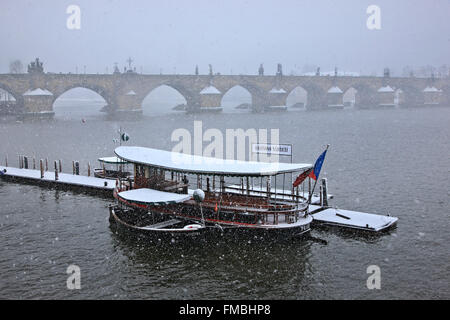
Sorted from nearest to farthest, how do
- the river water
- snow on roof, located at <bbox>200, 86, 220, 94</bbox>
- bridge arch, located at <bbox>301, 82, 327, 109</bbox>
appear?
the river water < snow on roof, located at <bbox>200, 86, 220, 94</bbox> < bridge arch, located at <bbox>301, 82, 327, 109</bbox>

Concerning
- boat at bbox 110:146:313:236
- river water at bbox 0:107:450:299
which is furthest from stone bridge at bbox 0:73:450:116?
boat at bbox 110:146:313:236

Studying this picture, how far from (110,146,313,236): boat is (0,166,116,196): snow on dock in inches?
329

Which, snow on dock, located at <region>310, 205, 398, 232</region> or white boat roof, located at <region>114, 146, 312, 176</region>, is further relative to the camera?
snow on dock, located at <region>310, 205, 398, 232</region>

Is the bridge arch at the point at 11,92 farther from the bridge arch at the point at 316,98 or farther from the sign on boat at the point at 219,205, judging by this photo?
the bridge arch at the point at 316,98

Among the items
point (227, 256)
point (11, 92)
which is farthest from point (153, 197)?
point (11, 92)

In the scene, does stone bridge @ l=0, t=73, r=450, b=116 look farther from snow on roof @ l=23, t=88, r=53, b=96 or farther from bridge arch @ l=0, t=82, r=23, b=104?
snow on roof @ l=23, t=88, r=53, b=96

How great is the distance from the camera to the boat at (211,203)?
23.3 m

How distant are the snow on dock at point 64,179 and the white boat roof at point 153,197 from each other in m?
9.82

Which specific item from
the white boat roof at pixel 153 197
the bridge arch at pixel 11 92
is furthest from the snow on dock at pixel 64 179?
the bridge arch at pixel 11 92

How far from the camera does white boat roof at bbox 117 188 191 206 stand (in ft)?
78.5

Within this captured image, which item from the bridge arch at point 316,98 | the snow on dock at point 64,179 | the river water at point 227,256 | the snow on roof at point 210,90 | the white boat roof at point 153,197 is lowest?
the river water at point 227,256
